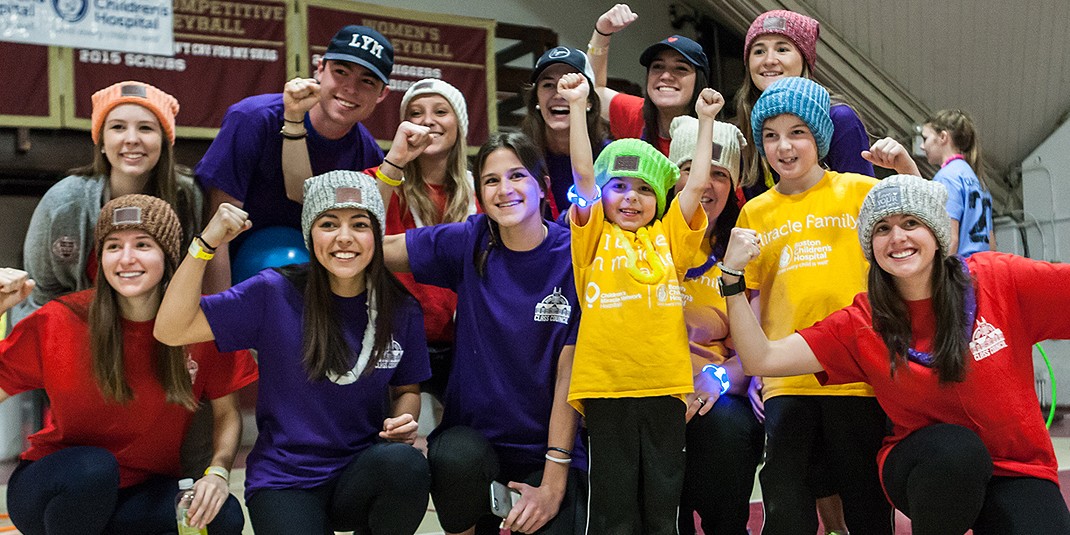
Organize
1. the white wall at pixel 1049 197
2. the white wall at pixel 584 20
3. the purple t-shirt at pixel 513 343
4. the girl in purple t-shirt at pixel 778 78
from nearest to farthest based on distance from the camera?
the purple t-shirt at pixel 513 343, the girl in purple t-shirt at pixel 778 78, the white wall at pixel 1049 197, the white wall at pixel 584 20

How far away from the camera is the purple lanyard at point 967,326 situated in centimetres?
274

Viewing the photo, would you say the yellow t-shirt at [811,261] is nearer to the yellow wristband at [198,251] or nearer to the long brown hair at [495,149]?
the long brown hair at [495,149]

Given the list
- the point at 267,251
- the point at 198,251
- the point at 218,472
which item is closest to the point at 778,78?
the point at 267,251

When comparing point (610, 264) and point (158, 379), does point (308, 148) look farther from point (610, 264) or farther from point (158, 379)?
point (610, 264)

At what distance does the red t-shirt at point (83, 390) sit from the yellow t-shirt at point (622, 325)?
1243 mm

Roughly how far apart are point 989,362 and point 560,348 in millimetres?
1230

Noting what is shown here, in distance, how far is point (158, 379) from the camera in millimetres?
2959

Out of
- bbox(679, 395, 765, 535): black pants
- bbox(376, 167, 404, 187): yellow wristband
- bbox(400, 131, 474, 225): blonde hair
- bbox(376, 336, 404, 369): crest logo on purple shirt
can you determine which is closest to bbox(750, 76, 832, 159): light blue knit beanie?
bbox(679, 395, 765, 535): black pants

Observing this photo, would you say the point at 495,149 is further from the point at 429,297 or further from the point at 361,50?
the point at 361,50

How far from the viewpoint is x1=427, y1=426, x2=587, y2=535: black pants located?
2.96 metres

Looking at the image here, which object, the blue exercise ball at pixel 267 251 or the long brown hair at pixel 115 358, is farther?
the blue exercise ball at pixel 267 251

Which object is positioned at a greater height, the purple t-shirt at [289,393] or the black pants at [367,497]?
the purple t-shirt at [289,393]

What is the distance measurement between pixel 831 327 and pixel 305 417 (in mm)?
1553

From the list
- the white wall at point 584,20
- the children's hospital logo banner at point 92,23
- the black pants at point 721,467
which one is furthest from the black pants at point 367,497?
the white wall at point 584,20
